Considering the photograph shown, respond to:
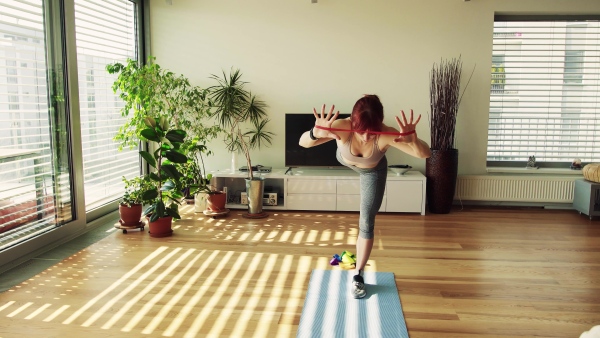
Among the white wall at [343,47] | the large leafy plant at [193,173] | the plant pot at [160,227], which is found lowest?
the plant pot at [160,227]

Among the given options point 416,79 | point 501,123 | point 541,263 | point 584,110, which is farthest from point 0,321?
point 584,110

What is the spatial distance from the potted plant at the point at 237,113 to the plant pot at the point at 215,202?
51 cm

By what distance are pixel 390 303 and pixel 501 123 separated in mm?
3746

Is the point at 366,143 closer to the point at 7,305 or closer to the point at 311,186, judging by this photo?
the point at 7,305

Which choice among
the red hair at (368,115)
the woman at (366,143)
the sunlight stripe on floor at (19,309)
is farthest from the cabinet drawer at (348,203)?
the sunlight stripe on floor at (19,309)

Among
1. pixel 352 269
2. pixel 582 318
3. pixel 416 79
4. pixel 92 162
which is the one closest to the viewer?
pixel 582 318

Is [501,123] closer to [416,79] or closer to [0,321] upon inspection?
[416,79]

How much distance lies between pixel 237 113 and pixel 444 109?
94.2 inches

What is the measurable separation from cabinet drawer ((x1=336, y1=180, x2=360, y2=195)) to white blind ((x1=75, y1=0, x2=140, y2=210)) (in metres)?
2.46

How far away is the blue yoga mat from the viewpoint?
8.72 feet

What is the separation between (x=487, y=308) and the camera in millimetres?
2967

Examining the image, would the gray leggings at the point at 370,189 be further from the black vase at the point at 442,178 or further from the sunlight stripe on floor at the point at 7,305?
the black vase at the point at 442,178

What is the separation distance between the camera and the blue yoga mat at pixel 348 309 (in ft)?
8.72

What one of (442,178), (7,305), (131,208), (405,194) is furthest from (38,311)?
(442,178)
